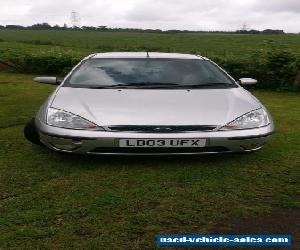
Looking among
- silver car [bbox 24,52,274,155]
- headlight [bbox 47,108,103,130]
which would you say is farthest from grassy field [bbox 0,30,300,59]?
headlight [bbox 47,108,103,130]

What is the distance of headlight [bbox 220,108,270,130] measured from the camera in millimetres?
5062

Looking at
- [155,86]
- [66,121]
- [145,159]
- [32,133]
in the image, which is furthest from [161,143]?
[32,133]

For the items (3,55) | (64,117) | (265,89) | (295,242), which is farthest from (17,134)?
(3,55)

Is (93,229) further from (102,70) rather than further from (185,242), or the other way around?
(102,70)

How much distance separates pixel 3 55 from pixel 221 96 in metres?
16.4

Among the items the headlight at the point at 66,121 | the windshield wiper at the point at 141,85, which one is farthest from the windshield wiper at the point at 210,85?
the headlight at the point at 66,121

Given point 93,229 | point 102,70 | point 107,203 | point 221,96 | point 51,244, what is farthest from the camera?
point 102,70

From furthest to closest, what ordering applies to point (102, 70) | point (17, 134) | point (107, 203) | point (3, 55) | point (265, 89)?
1. point (3, 55)
2. point (265, 89)
3. point (17, 134)
4. point (102, 70)
5. point (107, 203)

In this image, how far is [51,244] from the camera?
3.32m

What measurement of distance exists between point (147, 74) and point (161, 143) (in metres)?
1.48

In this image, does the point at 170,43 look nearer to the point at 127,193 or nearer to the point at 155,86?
the point at 155,86

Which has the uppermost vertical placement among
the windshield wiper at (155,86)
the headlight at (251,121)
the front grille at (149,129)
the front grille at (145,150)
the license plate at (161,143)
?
the windshield wiper at (155,86)

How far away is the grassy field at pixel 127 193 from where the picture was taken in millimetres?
3518

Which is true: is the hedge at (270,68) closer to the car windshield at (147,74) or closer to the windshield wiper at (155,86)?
the car windshield at (147,74)
